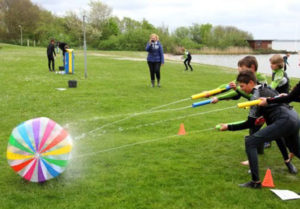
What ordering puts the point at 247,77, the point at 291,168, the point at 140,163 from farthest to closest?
the point at 140,163, the point at 291,168, the point at 247,77

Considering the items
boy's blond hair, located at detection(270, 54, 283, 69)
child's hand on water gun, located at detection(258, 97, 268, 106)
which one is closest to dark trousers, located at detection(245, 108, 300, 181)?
child's hand on water gun, located at detection(258, 97, 268, 106)

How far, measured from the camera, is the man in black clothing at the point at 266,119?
4.69 metres

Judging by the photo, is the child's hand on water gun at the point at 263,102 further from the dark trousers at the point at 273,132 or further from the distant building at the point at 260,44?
the distant building at the point at 260,44

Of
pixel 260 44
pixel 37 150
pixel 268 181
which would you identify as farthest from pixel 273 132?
pixel 260 44

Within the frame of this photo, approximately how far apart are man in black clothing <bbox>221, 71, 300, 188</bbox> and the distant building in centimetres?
7040

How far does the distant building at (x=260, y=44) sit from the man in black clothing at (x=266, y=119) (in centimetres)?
7040

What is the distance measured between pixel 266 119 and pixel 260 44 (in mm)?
71727

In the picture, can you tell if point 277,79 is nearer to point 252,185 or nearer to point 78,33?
point 252,185

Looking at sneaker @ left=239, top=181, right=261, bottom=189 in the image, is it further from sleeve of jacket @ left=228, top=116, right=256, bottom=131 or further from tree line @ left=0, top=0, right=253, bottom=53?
tree line @ left=0, top=0, right=253, bottom=53

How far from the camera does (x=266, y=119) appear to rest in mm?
5031

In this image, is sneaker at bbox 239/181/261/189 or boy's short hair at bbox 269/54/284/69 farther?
boy's short hair at bbox 269/54/284/69

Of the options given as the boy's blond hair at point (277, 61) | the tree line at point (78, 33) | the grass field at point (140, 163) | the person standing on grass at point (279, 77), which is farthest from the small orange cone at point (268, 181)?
the tree line at point (78, 33)

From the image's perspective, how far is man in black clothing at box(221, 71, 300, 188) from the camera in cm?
469

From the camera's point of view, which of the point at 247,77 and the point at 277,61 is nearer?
the point at 247,77
